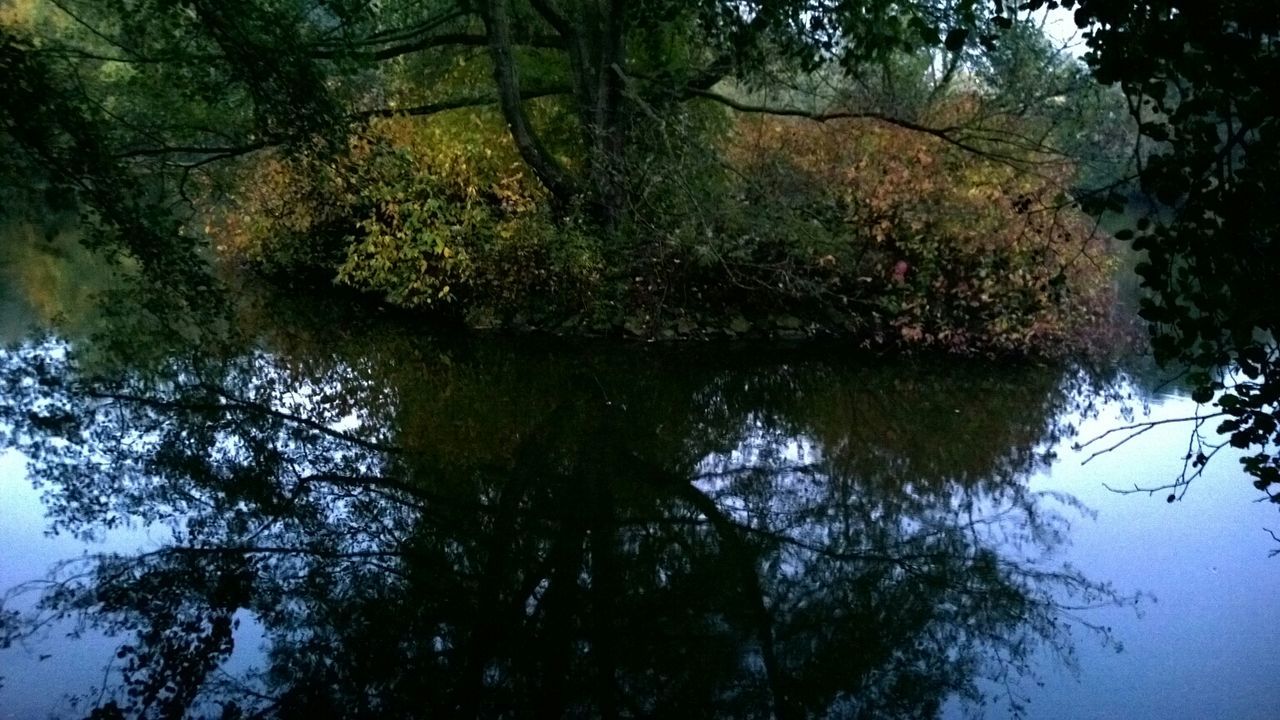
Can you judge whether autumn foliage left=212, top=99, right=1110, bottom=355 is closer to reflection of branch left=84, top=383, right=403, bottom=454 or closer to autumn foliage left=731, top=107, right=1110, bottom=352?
autumn foliage left=731, top=107, right=1110, bottom=352

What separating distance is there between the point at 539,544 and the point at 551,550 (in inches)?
4.3

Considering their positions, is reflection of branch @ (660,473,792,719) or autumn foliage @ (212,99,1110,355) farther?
autumn foliage @ (212,99,1110,355)

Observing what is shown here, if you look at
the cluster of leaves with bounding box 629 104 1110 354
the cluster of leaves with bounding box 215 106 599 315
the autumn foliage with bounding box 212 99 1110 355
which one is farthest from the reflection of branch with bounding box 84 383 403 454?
the cluster of leaves with bounding box 629 104 1110 354

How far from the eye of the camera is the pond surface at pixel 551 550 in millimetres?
4258

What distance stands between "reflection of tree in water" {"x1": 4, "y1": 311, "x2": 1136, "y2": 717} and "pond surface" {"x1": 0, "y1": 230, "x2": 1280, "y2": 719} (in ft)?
0.07

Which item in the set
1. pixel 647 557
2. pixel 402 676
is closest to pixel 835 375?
pixel 647 557

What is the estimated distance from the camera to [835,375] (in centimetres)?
1134

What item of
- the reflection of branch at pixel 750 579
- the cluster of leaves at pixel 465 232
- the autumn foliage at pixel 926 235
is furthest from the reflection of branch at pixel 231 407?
the autumn foliage at pixel 926 235

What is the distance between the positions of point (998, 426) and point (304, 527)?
627 cm

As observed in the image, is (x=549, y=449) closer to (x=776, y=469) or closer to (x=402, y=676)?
(x=776, y=469)

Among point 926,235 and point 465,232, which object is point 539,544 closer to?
point 465,232

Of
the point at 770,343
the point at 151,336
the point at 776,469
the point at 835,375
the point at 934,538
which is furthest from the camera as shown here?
the point at 770,343

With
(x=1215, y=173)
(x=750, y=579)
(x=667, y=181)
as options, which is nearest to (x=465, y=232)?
(x=667, y=181)

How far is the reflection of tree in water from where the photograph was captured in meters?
4.31
